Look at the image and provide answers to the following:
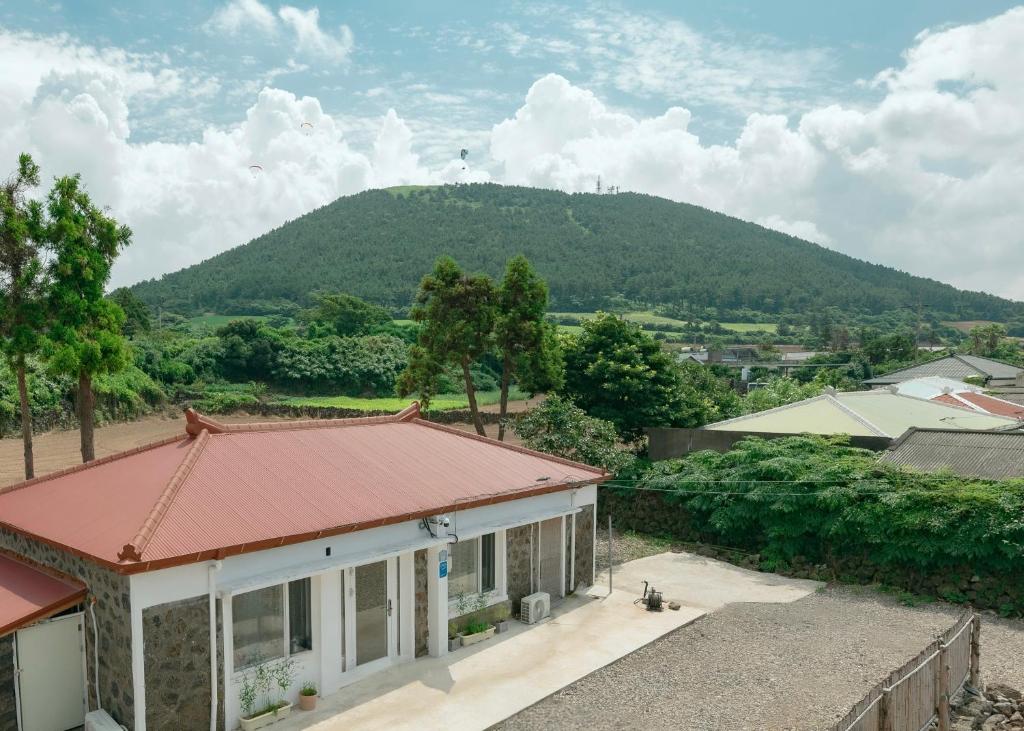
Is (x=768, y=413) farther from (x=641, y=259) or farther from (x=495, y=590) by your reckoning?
(x=641, y=259)

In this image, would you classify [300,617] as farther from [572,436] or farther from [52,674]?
[572,436]

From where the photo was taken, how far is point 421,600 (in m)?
12.5

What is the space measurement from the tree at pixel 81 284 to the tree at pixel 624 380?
1484 centimetres

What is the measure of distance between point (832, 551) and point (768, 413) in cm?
846

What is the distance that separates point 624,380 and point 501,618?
44.3 ft

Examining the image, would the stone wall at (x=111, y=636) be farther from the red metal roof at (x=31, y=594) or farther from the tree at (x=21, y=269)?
the tree at (x=21, y=269)

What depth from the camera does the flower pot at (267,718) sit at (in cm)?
995

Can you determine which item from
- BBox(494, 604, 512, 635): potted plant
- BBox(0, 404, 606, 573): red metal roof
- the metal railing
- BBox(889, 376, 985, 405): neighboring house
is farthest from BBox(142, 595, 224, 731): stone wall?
BBox(889, 376, 985, 405): neighboring house

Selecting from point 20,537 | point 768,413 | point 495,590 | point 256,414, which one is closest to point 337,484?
point 495,590

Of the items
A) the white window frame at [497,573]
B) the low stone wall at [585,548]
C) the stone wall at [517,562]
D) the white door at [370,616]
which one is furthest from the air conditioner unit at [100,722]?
the low stone wall at [585,548]

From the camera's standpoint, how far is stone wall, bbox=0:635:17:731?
31.3ft

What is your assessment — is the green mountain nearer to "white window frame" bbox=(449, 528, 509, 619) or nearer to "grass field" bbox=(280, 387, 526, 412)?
"grass field" bbox=(280, 387, 526, 412)

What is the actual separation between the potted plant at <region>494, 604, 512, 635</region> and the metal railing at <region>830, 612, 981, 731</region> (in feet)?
21.4

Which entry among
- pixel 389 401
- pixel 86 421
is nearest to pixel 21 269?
pixel 86 421
